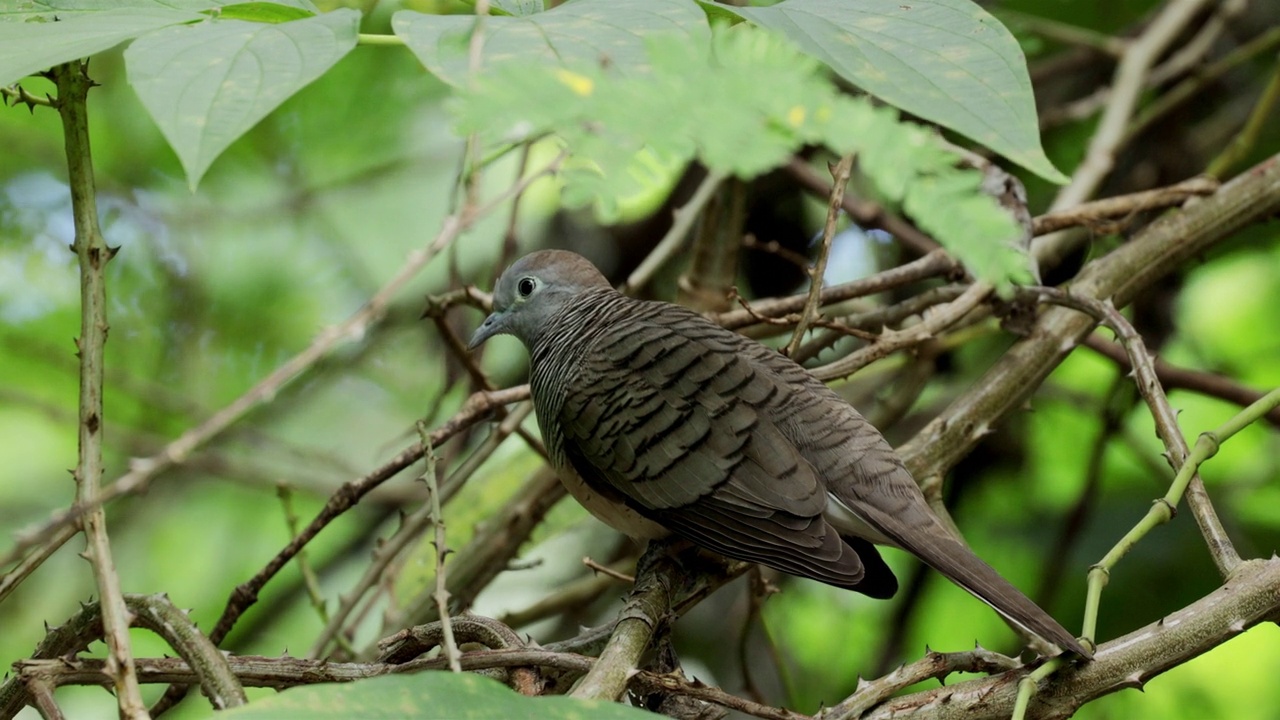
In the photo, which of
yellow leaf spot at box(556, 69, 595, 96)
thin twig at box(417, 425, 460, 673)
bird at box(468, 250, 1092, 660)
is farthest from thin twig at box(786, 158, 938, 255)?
yellow leaf spot at box(556, 69, 595, 96)

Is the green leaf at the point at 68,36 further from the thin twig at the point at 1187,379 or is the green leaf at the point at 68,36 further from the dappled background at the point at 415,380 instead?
the thin twig at the point at 1187,379

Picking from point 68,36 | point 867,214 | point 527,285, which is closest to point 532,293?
point 527,285

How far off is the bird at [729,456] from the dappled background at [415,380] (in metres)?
0.97

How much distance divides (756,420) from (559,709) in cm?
120

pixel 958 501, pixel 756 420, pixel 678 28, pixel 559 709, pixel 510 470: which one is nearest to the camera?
pixel 559 709

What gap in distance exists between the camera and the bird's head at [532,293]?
2842mm

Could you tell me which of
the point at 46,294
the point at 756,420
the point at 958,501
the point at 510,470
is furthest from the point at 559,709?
the point at 46,294

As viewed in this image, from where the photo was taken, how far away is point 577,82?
1.00 meters

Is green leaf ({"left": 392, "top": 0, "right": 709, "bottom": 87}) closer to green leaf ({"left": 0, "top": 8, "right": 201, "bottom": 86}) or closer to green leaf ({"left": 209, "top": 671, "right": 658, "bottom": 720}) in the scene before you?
green leaf ({"left": 0, "top": 8, "right": 201, "bottom": 86})

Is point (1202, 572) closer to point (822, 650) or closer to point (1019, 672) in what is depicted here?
point (822, 650)

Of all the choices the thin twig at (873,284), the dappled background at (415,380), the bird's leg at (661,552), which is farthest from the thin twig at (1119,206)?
the bird's leg at (661,552)

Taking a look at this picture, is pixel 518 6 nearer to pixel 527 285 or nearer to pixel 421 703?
pixel 421 703

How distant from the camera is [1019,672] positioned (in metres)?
1.55

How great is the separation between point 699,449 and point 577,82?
1.32m
